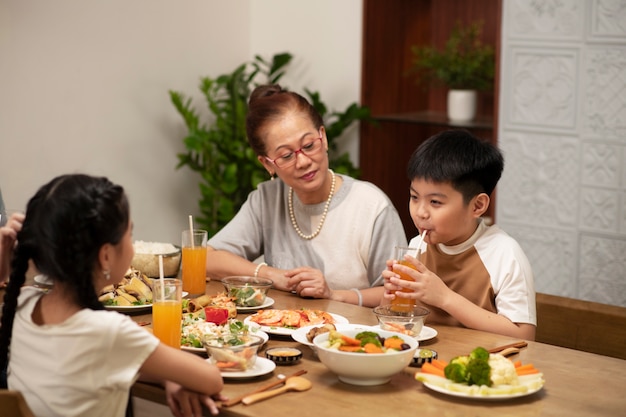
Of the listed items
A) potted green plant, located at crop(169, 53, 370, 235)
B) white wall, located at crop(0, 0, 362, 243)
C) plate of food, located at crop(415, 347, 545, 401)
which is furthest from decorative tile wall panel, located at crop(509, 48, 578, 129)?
plate of food, located at crop(415, 347, 545, 401)

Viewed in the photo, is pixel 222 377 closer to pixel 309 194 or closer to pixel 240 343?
pixel 240 343

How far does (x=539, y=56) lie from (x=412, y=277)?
226cm

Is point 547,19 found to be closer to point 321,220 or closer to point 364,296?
point 321,220

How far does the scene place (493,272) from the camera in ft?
7.55

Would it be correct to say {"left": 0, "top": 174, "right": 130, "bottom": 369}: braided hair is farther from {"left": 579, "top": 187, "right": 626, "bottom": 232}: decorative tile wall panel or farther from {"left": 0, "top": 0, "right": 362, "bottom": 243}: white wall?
{"left": 579, "top": 187, "right": 626, "bottom": 232}: decorative tile wall panel

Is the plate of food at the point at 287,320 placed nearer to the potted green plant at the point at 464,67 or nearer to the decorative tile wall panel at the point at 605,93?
the decorative tile wall panel at the point at 605,93

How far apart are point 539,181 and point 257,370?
2617 mm

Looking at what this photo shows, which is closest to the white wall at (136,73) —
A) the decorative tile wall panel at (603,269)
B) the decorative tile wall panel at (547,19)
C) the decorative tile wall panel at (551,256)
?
the decorative tile wall panel at (547,19)

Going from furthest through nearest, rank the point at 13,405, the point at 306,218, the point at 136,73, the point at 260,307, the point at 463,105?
the point at 463,105
the point at 136,73
the point at 306,218
the point at 260,307
the point at 13,405

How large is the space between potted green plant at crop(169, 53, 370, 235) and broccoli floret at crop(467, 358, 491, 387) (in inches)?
117

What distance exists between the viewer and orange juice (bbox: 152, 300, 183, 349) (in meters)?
1.98

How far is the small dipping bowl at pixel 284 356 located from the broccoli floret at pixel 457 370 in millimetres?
334

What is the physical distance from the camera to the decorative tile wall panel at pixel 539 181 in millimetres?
4090

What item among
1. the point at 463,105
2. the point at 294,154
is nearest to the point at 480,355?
the point at 294,154
